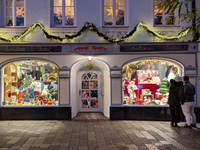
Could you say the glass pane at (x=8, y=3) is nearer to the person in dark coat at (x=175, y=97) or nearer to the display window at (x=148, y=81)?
the display window at (x=148, y=81)

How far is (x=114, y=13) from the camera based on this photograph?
860 cm

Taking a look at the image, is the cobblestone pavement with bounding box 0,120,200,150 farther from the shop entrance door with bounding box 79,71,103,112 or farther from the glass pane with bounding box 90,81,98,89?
the glass pane with bounding box 90,81,98,89

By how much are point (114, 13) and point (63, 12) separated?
2.42 meters

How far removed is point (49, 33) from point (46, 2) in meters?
1.44

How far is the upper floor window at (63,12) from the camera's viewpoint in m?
8.55

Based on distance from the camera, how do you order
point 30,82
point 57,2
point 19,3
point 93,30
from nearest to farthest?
point 93,30 → point 19,3 → point 57,2 → point 30,82

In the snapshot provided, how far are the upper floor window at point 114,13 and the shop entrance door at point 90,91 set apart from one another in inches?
140

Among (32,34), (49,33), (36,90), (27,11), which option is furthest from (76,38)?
(36,90)

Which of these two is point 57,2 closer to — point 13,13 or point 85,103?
point 13,13

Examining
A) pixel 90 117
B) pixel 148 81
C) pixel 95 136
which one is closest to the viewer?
pixel 95 136

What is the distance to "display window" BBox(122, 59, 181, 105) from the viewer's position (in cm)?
872

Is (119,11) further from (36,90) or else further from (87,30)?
(36,90)

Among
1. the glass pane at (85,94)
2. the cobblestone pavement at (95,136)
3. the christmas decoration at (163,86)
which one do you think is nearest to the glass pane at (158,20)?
the christmas decoration at (163,86)

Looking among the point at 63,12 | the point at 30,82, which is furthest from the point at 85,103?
the point at 63,12
